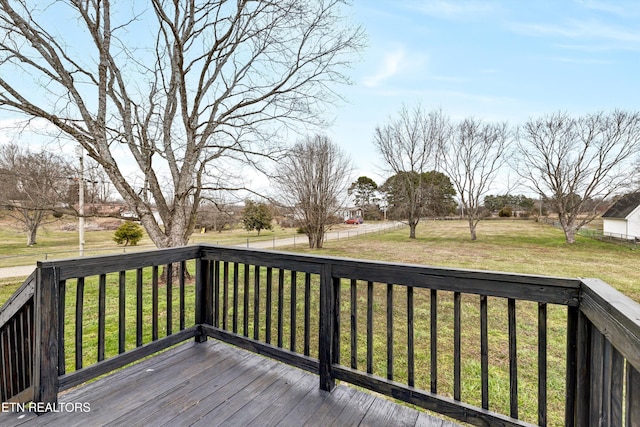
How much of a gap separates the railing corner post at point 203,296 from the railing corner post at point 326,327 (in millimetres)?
1117

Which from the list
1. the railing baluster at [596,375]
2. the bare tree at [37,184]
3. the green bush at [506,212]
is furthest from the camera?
the green bush at [506,212]

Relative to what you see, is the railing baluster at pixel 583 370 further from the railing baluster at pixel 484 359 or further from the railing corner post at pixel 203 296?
the railing corner post at pixel 203 296

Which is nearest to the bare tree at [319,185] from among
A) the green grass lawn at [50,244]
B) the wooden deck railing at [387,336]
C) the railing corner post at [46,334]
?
the green grass lawn at [50,244]

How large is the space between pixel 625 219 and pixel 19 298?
72.5 ft

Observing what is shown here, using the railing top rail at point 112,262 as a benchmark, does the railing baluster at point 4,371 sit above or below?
below

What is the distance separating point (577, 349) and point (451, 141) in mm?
16844

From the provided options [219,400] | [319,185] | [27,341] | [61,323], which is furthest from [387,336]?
[319,185]

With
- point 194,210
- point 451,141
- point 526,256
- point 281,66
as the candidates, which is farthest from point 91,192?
point 451,141

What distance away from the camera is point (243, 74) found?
19.5 feet

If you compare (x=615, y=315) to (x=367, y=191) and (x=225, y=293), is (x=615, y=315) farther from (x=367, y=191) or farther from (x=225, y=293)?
(x=367, y=191)

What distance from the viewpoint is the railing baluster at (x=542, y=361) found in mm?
1229

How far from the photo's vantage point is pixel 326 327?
1768 mm

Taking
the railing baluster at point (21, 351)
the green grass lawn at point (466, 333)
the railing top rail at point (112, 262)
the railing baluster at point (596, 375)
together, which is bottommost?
the green grass lawn at point (466, 333)

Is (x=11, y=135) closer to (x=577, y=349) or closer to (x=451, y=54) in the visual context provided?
(x=577, y=349)
